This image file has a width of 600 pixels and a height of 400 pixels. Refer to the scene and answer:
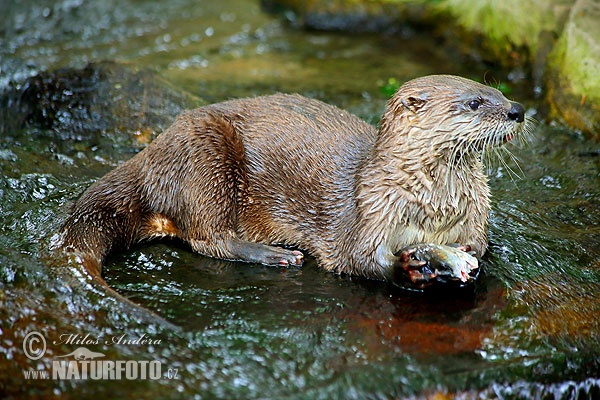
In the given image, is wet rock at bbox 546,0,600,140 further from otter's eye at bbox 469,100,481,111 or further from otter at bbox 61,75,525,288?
otter's eye at bbox 469,100,481,111

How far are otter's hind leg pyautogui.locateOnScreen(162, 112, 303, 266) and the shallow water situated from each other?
0.08m

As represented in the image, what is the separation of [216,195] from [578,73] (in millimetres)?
2556

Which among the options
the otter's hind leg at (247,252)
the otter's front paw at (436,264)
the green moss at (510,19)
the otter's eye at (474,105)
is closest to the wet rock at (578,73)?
the green moss at (510,19)

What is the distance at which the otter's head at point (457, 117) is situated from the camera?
3111mm

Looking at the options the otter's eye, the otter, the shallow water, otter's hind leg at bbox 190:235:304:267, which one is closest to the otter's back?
the otter

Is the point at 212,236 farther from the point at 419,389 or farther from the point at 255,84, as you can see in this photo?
the point at 255,84

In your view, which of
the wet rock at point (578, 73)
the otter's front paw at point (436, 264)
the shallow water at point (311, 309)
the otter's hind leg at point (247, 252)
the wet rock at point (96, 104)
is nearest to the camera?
the shallow water at point (311, 309)

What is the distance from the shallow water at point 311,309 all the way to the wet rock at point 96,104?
83mm

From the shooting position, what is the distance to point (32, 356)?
2.62 m

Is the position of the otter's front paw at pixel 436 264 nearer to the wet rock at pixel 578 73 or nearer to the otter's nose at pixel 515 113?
the otter's nose at pixel 515 113

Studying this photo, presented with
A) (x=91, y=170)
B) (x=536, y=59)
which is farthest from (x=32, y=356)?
(x=536, y=59)

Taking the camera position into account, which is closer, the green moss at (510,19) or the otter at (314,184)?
the otter at (314,184)

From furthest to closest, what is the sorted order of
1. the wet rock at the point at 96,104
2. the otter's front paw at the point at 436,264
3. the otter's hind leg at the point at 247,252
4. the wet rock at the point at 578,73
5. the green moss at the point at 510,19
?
the green moss at the point at 510,19 → the wet rock at the point at 578,73 → the wet rock at the point at 96,104 → the otter's hind leg at the point at 247,252 → the otter's front paw at the point at 436,264

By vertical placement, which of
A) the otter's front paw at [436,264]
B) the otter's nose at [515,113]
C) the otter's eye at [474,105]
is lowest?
the otter's front paw at [436,264]
